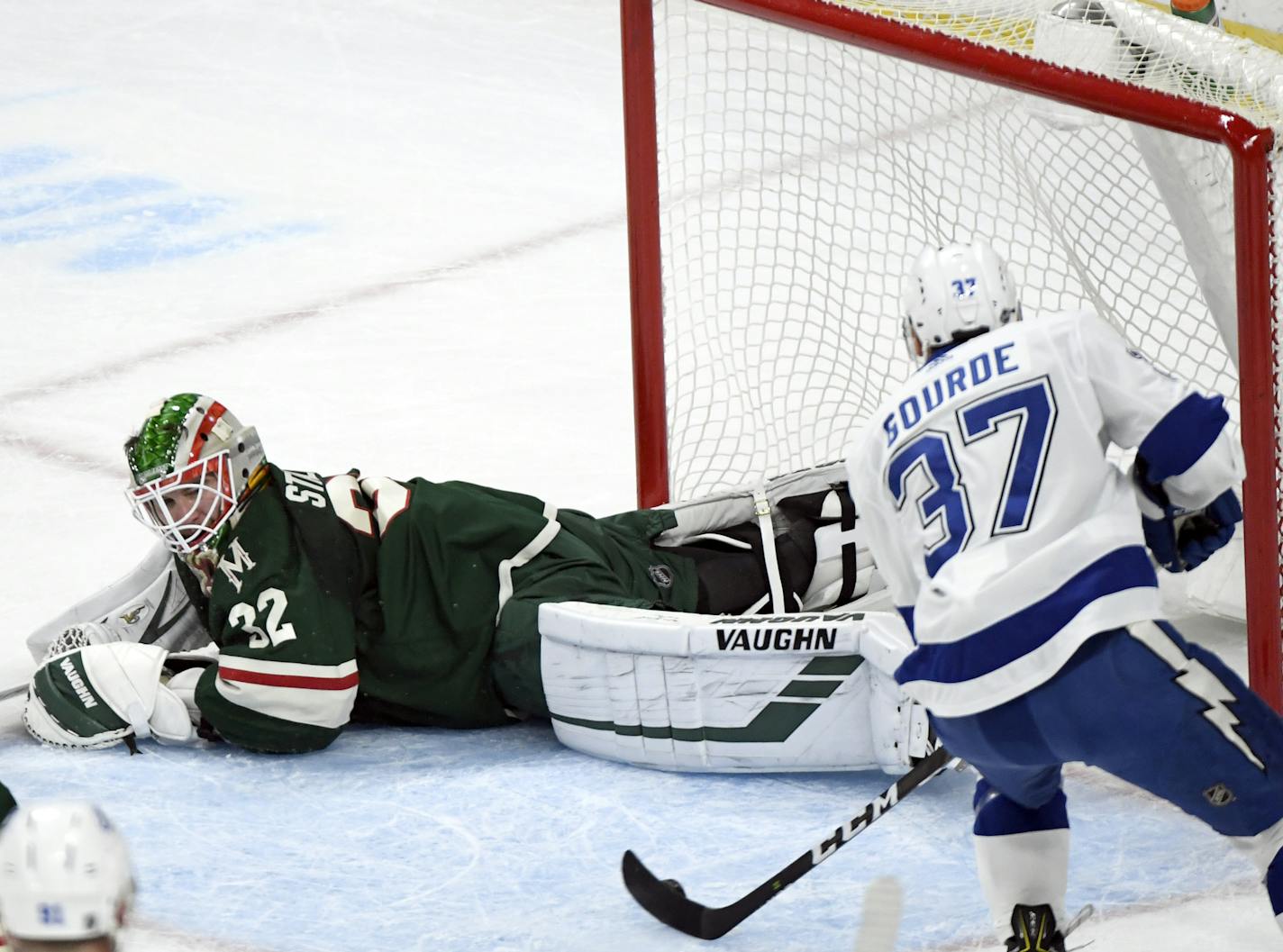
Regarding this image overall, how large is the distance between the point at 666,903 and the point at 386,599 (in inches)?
33.3

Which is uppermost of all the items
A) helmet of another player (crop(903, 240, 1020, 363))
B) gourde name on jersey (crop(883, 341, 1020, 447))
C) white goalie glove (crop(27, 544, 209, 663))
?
helmet of another player (crop(903, 240, 1020, 363))

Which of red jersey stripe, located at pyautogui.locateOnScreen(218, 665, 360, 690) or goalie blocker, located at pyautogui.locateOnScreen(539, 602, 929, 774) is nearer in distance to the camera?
goalie blocker, located at pyautogui.locateOnScreen(539, 602, 929, 774)

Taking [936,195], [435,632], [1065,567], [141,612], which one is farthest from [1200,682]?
[936,195]

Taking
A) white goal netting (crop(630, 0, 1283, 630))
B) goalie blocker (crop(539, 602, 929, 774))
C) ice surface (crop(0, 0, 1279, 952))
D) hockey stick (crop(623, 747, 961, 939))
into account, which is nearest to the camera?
hockey stick (crop(623, 747, 961, 939))

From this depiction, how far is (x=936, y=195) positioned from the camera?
15.0ft

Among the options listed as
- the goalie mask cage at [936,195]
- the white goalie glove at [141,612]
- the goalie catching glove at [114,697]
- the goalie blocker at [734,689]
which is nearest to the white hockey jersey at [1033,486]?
the goalie blocker at [734,689]

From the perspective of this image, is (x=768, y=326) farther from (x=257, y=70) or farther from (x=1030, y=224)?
(x=257, y=70)

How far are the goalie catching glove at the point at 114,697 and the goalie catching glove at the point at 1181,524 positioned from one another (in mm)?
1644

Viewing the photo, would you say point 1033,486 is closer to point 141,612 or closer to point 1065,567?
point 1065,567

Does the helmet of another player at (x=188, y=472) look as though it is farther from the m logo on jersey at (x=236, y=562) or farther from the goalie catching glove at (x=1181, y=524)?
the goalie catching glove at (x=1181, y=524)

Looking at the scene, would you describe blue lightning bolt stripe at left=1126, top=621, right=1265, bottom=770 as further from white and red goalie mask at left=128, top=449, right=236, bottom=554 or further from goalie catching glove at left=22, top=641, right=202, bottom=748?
goalie catching glove at left=22, top=641, right=202, bottom=748

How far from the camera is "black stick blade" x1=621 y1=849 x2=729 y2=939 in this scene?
8.72 ft

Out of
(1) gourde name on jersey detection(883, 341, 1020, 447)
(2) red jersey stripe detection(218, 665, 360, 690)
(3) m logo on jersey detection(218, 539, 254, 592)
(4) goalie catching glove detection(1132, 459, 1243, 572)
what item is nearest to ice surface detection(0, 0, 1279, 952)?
(2) red jersey stripe detection(218, 665, 360, 690)

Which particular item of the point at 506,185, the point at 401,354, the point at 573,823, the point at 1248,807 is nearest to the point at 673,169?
the point at 506,185
